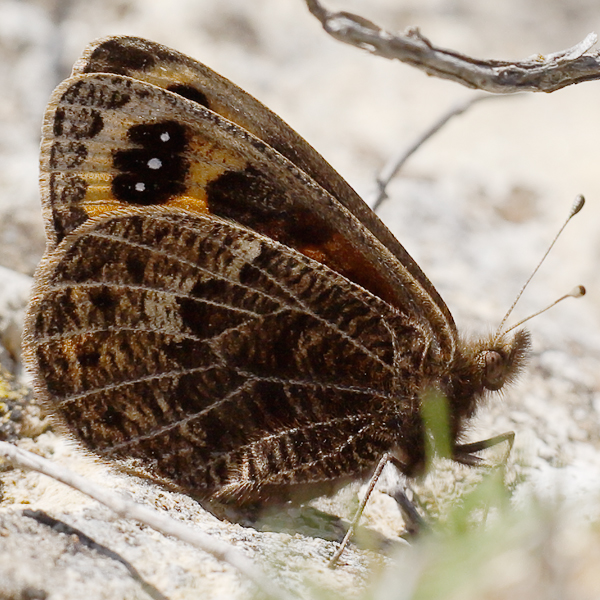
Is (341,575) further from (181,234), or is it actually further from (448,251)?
(448,251)

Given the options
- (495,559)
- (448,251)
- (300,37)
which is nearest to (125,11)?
(300,37)

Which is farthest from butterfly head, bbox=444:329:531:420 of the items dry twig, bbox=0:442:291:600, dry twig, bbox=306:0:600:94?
dry twig, bbox=0:442:291:600

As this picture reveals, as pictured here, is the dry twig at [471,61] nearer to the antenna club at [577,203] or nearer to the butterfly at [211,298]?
the butterfly at [211,298]

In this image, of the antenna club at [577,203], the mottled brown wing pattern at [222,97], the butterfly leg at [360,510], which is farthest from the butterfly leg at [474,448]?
the antenna club at [577,203]

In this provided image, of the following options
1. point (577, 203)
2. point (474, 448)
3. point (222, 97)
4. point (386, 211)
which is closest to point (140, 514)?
point (474, 448)

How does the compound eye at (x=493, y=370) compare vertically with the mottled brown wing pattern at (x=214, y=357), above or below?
above

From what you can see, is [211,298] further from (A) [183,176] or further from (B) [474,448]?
(B) [474,448]
